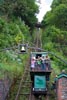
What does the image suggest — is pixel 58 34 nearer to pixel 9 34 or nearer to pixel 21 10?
pixel 9 34

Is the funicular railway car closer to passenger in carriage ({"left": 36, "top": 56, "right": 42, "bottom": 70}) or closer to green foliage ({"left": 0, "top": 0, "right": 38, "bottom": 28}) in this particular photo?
passenger in carriage ({"left": 36, "top": 56, "right": 42, "bottom": 70})

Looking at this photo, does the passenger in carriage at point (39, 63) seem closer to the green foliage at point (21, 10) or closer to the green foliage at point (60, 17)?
the green foliage at point (21, 10)

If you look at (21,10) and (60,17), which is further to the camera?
(21,10)

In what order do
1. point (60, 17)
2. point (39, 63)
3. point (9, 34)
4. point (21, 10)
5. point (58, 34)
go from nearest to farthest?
1. point (39, 63)
2. point (9, 34)
3. point (58, 34)
4. point (60, 17)
5. point (21, 10)

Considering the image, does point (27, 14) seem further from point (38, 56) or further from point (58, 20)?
point (38, 56)

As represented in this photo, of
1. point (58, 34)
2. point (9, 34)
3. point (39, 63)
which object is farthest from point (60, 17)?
point (39, 63)

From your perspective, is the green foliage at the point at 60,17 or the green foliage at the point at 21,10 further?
the green foliage at the point at 60,17

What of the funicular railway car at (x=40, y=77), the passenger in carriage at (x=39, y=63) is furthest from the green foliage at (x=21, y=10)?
the funicular railway car at (x=40, y=77)

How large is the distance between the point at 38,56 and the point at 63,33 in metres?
25.9

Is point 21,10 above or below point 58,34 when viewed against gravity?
above

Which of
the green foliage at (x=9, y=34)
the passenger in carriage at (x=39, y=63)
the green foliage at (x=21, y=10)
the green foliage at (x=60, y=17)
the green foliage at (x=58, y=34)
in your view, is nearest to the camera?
the passenger in carriage at (x=39, y=63)

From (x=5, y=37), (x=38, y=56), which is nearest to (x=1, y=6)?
(x=5, y=37)

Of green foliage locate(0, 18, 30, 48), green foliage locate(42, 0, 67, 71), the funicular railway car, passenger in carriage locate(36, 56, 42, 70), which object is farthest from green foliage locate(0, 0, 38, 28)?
the funicular railway car

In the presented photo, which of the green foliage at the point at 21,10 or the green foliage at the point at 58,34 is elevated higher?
the green foliage at the point at 21,10
